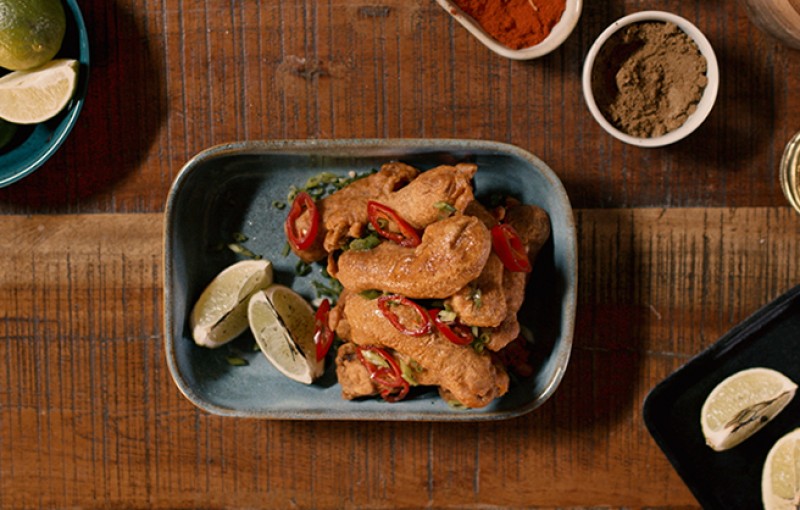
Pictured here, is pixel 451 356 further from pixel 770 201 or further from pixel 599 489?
pixel 770 201

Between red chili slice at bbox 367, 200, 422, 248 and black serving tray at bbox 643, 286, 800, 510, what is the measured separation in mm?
1068

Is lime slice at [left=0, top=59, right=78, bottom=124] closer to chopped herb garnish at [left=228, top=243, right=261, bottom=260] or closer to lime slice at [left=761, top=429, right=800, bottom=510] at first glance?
chopped herb garnish at [left=228, top=243, right=261, bottom=260]

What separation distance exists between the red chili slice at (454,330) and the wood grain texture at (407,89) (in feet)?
2.28

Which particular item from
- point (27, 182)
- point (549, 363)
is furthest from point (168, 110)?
point (549, 363)

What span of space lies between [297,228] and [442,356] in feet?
2.23

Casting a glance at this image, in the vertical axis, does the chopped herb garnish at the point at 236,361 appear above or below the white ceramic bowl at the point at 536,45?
below

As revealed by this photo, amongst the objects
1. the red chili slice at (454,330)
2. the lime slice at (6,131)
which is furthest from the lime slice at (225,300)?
the lime slice at (6,131)

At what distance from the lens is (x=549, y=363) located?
248 cm

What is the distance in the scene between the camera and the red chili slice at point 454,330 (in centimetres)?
225

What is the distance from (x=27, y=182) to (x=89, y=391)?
2.75 feet

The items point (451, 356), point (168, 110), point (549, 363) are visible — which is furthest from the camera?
point (168, 110)

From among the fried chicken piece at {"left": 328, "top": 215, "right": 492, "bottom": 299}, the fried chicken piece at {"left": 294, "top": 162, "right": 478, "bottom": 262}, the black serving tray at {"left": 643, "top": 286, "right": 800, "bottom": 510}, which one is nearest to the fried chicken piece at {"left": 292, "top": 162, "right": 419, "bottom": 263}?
the fried chicken piece at {"left": 294, "top": 162, "right": 478, "bottom": 262}

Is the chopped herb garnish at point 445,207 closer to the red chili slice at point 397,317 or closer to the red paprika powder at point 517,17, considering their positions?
the red chili slice at point 397,317

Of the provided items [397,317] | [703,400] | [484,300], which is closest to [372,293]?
[397,317]
